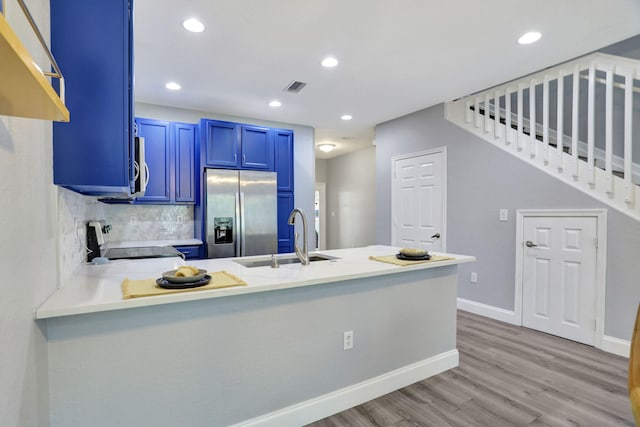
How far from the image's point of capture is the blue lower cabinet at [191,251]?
3.78 metres

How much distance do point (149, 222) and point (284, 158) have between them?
1.95 m

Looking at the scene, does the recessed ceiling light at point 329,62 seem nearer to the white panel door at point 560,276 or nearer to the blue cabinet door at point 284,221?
the blue cabinet door at point 284,221

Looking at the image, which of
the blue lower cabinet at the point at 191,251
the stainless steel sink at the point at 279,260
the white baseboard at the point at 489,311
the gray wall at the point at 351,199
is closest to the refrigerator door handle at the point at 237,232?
the blue lower cabinet at the point at 191,251

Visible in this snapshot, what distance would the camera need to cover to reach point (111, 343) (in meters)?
1.39

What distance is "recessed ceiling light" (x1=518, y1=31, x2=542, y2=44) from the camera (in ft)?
8.33

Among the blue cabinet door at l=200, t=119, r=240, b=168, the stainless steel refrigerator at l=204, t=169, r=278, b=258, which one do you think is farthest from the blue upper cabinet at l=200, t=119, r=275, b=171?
the stainless steel refrigerator at l=204, t=169, r=278, b=258

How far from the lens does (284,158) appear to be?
178 inches

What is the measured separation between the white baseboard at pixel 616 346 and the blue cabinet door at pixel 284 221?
3.48m

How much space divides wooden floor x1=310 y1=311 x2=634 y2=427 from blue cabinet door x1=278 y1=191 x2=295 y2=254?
253 cm

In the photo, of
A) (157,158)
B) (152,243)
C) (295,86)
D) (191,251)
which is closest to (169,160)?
(157,158)

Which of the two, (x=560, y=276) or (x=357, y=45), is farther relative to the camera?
(x=560, y=276)

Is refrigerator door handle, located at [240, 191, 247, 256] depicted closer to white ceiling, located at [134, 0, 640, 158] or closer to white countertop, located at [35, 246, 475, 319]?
white ceiling, located at [134, 0, 640, 158]

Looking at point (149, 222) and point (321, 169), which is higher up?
point (321, 169)

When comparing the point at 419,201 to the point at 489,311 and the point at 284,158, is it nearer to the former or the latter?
the point at 489,311
